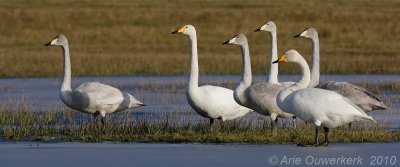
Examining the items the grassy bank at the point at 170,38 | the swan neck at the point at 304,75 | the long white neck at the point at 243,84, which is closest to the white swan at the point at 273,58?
the long white neck at the point at 243,84

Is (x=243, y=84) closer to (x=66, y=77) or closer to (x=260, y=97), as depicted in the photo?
(x=260, y=97)

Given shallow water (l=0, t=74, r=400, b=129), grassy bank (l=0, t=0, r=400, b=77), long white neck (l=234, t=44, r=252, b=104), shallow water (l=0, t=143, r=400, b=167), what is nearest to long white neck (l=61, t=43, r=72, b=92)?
shallow water (l=0, t=74, r=400, b=129)

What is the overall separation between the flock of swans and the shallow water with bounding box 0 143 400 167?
1.37 feet

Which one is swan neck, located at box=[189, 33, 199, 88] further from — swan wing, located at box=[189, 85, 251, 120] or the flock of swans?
swan wing, located at box=[189, 85, 251, 120]

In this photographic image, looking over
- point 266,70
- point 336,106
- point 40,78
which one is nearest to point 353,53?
point 266,70

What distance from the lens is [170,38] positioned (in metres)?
43.8

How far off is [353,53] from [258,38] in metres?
7.94

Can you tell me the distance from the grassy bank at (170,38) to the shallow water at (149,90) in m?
2.14

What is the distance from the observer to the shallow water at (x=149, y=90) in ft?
60.8

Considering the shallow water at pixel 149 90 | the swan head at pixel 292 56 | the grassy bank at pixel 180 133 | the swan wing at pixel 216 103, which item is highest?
the swan head at pixel 292 56

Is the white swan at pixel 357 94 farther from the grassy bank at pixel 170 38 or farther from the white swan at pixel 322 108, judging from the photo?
the grassy bank at pixel 170 38

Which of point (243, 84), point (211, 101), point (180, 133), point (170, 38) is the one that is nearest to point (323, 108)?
point (180, 133)

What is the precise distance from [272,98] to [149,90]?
8831 mm

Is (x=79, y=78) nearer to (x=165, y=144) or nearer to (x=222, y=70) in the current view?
(x=222, y=70)
